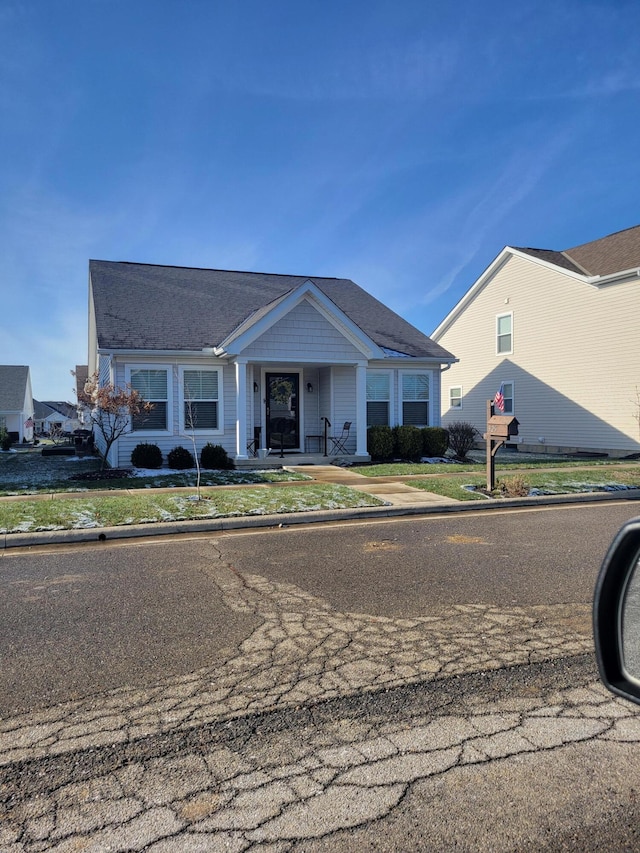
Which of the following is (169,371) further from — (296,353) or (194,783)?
(194,783)

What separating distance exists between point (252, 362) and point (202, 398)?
1.74 meters

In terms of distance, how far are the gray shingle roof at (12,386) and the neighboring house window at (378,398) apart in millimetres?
39922

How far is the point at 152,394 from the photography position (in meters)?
16.8

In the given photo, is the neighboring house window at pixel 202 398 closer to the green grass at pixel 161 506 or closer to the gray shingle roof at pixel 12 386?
the green grass at pixel 161 506

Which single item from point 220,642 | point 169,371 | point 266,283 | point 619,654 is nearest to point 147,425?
point 169,371

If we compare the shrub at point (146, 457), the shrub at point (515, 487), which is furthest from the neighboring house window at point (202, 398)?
the shrub at point (515, 487)

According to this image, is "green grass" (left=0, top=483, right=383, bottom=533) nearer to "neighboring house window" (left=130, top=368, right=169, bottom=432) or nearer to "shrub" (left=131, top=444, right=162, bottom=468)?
"shrub" (left=131, top=444, right=162, bottom=468)

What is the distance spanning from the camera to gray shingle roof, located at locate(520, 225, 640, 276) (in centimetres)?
2150

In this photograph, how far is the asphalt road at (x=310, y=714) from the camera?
2557 millimetres

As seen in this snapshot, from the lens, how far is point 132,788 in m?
2.80

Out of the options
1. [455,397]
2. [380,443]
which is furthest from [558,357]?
[380,443]

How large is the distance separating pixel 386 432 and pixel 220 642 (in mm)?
14374

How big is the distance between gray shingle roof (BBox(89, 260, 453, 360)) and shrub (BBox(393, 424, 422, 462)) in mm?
2498

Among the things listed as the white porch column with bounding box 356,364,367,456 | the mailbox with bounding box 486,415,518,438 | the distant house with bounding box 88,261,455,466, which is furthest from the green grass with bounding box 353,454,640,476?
the mailbox with bounding box 486,415,518,438
